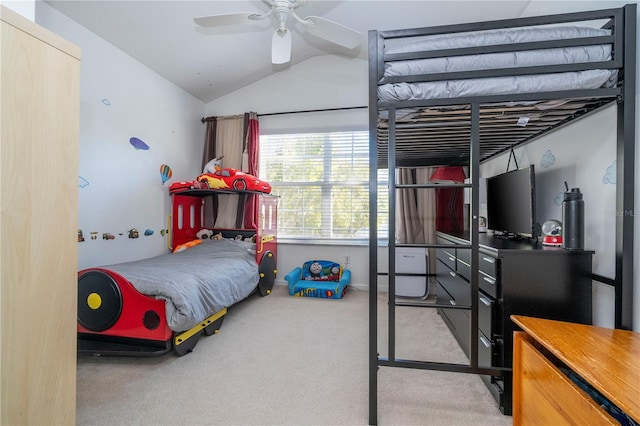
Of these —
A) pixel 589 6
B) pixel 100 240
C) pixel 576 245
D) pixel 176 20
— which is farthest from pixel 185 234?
pixel 589 6

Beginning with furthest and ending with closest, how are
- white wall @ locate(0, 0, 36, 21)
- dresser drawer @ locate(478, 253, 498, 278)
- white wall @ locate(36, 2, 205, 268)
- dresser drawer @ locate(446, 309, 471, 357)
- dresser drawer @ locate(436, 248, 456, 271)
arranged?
white wall @ locate(36, 2, 205, 268)
dresser drawer @ locate(436, 248, 456, 271)
dresser drawer @ locate(446, 309, 471, 357)
dresser drawer @ locate(478, 253, 498, 278)
white wall @ locate(0, 0, 36, 21)

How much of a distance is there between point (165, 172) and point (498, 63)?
361cm

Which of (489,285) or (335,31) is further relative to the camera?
(335,31)

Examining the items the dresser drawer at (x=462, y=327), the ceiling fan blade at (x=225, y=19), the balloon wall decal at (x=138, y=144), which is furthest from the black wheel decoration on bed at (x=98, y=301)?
the dresser drawer at (x=462, y=327)

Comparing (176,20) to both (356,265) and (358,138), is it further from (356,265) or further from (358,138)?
(356,265)

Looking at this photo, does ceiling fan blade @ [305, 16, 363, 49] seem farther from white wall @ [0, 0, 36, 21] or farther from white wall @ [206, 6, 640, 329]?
white wall @ [0, 0, 36, 21]

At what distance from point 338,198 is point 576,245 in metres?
2.90

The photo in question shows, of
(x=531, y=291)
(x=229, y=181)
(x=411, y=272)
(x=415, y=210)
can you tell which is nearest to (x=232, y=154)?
(x=229, y=181)

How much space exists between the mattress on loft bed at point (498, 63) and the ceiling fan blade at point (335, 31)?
90cm

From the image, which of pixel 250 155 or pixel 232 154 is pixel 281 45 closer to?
pixel 250 155

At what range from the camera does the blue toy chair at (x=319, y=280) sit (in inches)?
139

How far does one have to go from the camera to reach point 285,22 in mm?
2168

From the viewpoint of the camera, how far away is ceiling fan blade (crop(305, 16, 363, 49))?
81.7 inches

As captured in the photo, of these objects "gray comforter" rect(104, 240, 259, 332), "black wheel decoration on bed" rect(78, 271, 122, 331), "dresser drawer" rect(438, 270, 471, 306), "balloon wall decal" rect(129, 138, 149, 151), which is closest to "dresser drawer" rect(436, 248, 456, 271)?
"dresser drawer" rect(438, 270, 471, 306)
